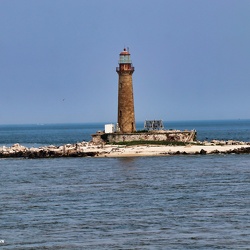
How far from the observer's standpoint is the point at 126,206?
121 feet

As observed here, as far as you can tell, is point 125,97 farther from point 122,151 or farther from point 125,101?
point 122,151

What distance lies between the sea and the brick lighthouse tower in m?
16.1

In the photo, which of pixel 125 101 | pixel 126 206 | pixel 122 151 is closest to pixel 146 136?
pixel 125 101

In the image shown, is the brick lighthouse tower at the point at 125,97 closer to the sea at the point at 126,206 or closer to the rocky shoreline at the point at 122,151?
the rocky shoreline at the point at 122,151

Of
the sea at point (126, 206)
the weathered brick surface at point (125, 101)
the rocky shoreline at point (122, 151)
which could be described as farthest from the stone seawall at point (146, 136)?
the sea at point (126, 206)

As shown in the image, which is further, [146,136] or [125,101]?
[125,101]

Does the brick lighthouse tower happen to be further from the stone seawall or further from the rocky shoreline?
the rocky shoreline

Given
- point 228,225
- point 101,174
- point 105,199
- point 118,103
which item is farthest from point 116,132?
point 228,225

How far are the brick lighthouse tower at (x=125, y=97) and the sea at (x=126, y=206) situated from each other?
16.1m

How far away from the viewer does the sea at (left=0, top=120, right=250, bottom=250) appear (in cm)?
2892

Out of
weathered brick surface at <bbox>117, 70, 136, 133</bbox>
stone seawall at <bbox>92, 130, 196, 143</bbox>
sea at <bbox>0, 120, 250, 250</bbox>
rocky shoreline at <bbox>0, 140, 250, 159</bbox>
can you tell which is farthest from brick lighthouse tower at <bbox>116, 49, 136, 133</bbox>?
sea at <bbox>0, 120, 250, 250</bbox>

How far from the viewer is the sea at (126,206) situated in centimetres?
2892

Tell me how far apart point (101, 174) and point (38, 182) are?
5478 millimetres

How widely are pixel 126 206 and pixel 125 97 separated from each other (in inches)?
1540
